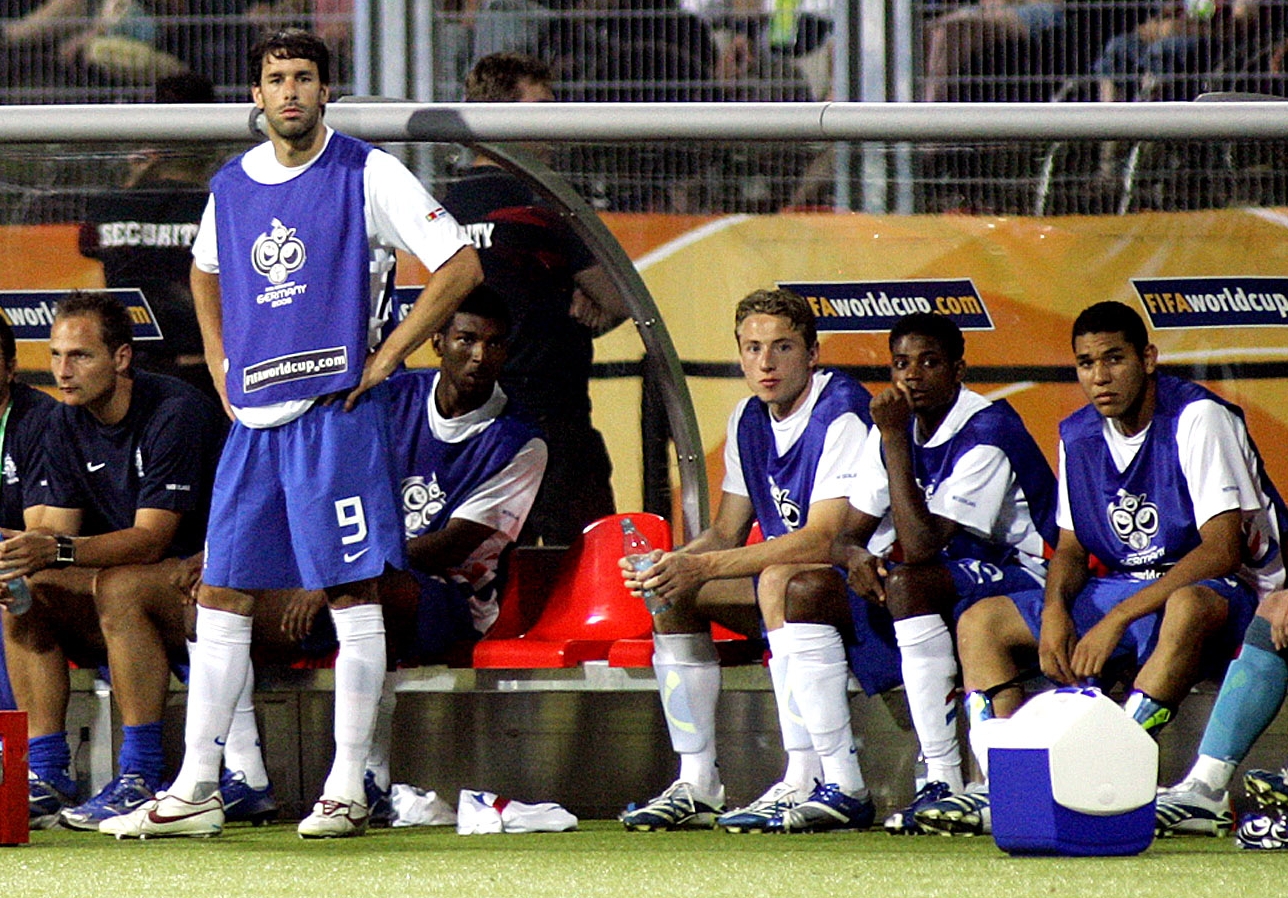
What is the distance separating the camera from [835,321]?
5750 millimetres

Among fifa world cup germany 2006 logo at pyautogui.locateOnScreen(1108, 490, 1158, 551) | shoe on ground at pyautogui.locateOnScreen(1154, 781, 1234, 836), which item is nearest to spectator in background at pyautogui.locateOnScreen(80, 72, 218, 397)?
fifa world cup germany 2006 logo at pyautogui.locateOnScreen(1108, 490, 1158, 551)

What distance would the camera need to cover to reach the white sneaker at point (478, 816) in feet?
17.1

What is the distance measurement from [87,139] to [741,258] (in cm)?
171

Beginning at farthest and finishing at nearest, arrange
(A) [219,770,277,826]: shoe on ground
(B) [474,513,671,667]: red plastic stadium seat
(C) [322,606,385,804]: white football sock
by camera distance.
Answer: (B) [474,513,671,667]: red plastic stadium seat → (A) [219,770,277,826]: shoe on ground → (C) [322,606,385,804]: white football sock

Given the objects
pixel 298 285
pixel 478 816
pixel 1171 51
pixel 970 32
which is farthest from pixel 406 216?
A: pixel 1171 51

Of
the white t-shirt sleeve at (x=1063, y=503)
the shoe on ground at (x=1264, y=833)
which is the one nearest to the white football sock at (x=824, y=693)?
the white t-shirt sleeve at (x=1063, y=503)

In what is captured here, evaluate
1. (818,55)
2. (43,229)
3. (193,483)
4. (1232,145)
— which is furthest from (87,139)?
(1232,145)

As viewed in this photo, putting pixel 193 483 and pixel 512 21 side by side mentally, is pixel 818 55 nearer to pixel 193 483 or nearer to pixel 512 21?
pixel 512 21

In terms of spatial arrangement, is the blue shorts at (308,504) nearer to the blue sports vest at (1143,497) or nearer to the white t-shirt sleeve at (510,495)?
the white t-shirt sleeve at (510,495)

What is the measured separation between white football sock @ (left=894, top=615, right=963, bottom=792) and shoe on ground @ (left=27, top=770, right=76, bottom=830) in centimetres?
212

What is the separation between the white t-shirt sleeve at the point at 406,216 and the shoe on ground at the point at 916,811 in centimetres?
166

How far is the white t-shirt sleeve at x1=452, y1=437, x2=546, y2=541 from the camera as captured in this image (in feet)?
18.6

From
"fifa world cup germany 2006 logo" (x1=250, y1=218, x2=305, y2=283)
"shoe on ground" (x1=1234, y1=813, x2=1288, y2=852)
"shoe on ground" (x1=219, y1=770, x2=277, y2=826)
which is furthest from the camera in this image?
"shoe on ground" (x1=219, y1=770, x2=277, y2=826)

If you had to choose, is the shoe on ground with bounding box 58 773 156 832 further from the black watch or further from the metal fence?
the metal fence
